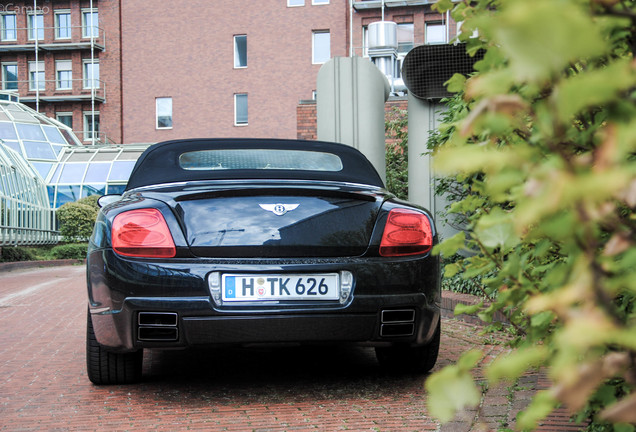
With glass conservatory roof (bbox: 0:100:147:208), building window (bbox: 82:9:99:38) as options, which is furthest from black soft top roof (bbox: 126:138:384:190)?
building window (bbox: 82:9:99:38)

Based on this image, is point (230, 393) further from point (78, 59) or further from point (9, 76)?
point (9, 76)

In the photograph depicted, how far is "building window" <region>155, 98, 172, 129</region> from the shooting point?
42.3 meters

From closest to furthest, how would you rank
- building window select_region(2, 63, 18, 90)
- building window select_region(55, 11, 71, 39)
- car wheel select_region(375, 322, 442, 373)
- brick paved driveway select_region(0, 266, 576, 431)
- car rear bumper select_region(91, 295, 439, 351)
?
brick paved driveway select_region(0, 266, 576, 431)
car rear bumper select_region(91, 295, 439, 351)
car wheel select_region(375, 322, 442, 373)
building window select_region(55, 11, 71, 39)
building window select_region(2, 63, 18, 90)

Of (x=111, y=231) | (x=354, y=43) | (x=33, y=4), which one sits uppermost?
(x=33, y=4)

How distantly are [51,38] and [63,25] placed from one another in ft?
3.58

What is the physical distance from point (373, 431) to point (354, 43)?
1456 inches

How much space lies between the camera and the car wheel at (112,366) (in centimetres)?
400

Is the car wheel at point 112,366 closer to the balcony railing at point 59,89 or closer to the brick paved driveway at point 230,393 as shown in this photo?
the brick paved driveway at point 230,393

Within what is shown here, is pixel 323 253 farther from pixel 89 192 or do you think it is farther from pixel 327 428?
pixel 89 192

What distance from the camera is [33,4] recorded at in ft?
143

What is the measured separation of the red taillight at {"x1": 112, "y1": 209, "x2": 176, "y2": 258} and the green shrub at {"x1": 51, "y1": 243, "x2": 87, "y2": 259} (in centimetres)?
2023

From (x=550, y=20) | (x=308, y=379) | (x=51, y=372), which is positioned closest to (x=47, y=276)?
(x=51, y=372)

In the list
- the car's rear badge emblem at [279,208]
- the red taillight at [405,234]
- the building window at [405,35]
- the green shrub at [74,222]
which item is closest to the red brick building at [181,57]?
the building window at [405,35]

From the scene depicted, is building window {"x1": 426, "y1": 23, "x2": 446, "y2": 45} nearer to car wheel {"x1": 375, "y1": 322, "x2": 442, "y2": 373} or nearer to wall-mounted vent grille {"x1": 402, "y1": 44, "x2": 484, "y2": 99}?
wall-mounted vent grille {"x1": 402, "y1": 44, "x2": 484, "y2": 99}
